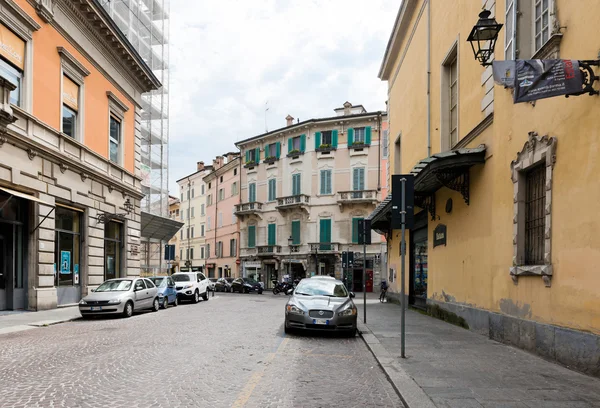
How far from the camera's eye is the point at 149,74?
83.7 ft

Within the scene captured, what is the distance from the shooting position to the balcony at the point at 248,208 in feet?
165

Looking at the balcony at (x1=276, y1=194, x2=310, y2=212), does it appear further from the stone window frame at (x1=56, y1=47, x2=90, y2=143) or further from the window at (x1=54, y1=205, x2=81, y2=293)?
the stone window frame at (x1=56, y1=47, x2=90, y2=143)

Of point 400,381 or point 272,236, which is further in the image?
point 272,236

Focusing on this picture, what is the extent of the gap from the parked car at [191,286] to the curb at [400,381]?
15.2m

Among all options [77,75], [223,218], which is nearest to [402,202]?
[77,75]

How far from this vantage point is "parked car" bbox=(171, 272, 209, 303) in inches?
944

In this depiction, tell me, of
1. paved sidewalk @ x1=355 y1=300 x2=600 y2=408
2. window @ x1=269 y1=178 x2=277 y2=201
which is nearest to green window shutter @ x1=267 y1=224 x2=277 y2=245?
window @ x1=269 y1=178 x2=277 y2=201

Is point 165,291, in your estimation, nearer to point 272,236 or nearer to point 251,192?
point 272,236

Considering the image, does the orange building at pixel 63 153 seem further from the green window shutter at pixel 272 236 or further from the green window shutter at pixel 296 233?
the green window shutter at pixel 272 236

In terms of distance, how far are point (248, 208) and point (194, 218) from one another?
63.8 feet

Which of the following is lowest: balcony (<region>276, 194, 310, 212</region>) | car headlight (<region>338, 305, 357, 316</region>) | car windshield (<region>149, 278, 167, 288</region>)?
car windshield (<region>149, 278, 167, 288</region>)

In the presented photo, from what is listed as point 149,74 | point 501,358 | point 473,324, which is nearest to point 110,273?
point 149,74

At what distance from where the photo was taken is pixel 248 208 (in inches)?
2013

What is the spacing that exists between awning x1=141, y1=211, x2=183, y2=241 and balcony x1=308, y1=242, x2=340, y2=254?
13.4m
